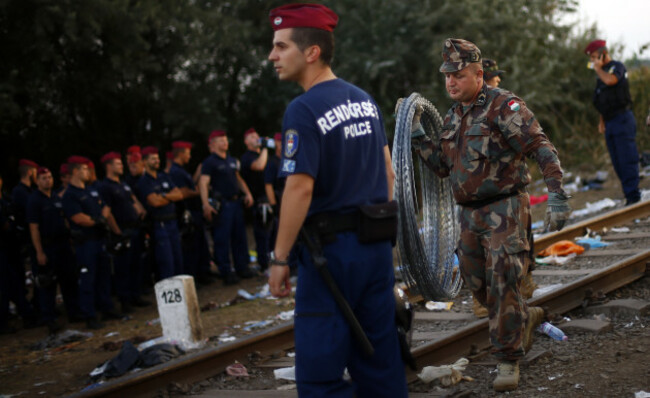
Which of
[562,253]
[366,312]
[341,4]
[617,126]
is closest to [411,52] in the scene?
[341,4]

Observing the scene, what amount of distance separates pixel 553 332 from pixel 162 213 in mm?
6195

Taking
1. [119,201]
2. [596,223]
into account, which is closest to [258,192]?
[119,201]

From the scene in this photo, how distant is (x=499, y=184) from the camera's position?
4.77 meters

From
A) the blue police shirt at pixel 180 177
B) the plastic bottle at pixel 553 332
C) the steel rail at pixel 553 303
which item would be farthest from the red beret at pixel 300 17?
the blue police shirt at pixel 180 177

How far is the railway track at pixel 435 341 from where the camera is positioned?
5.48 metres

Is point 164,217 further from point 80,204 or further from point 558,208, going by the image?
point 558,208

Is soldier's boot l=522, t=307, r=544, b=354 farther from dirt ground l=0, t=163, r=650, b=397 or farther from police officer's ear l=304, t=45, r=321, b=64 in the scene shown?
police officer's ear l=304, t=45, r=321, b=64

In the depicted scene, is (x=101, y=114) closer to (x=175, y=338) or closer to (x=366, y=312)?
(x=175, y=338)

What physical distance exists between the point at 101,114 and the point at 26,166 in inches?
277

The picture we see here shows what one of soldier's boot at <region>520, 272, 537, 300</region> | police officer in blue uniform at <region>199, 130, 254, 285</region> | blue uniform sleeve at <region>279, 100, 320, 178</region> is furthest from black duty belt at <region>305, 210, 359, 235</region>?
police officer in blue uniform at <region>199, 130, 254, 285</region>

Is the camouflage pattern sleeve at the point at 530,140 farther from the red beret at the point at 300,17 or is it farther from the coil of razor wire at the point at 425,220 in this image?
the red beret at the point at 300,17

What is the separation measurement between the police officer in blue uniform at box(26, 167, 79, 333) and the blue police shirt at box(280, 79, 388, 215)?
7051 mm

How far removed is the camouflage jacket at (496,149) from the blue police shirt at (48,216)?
6.30 metres

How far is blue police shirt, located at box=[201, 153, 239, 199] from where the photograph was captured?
1143 cm
